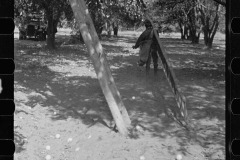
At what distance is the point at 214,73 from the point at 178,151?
853 cm

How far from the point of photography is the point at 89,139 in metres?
5.36

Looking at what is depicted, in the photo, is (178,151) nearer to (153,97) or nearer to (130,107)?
(130,107)
